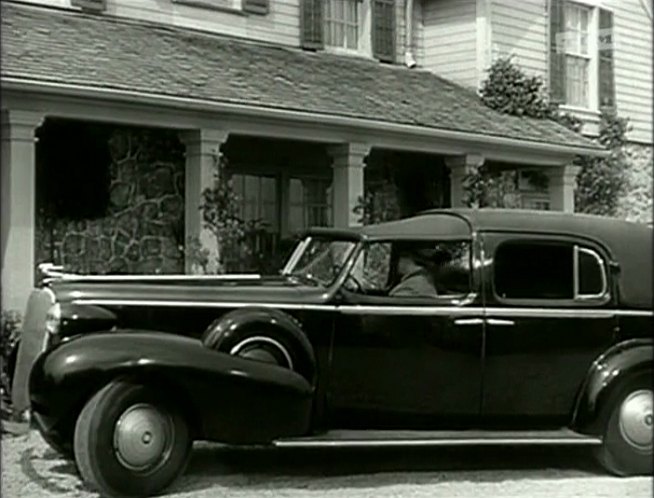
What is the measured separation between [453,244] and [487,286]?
0.54 ft

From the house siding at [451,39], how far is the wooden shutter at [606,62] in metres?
0.40

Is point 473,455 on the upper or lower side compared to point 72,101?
lower

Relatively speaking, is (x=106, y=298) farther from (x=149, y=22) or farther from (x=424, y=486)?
(x=424, y=486)

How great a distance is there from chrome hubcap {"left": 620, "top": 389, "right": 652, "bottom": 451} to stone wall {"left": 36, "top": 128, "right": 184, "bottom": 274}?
4.70 feet

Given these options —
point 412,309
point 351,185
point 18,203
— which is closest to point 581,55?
point 351,185

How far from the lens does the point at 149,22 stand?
3.18 metres

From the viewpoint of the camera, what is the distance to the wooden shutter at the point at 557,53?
351 cm

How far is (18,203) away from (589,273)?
5.73 ft

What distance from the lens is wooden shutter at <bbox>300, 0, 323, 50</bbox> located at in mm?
3391

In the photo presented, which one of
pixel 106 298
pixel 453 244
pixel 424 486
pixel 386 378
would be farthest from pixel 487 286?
pixel 106 298

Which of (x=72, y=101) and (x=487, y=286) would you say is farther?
(x=487, y=286)

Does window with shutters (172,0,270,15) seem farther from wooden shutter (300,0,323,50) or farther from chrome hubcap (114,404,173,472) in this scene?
chrome hubcap (114,404,173,472)

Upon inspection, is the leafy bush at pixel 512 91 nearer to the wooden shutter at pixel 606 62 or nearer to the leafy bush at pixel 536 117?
the leafy bush at pixel 536 117

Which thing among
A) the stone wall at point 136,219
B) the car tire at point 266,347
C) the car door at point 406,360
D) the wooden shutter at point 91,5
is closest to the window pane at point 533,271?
the car door at point 406,360
